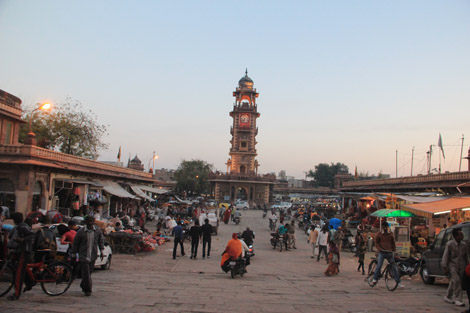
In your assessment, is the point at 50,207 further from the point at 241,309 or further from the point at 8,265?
the point at 241,309

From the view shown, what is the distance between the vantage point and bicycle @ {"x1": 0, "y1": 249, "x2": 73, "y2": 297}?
294 inches

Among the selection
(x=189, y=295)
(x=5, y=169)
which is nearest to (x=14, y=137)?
(x=5, y=169)

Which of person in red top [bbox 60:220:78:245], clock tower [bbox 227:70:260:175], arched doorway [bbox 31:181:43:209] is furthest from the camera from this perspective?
clock tower [bbox 227:70:260:175]

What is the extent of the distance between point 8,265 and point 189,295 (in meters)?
3.35

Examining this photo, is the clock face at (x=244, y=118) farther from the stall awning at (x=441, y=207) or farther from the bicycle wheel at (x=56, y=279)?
the bicycle wheel at (x=56, y=279)

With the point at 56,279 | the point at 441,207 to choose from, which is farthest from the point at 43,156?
the point at 441,207

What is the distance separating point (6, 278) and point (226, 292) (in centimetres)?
423

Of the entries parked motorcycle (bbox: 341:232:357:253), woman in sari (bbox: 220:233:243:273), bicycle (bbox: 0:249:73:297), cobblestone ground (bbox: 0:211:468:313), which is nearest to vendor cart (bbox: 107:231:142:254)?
cobblestone ground (bbox: 0:211:468:313)

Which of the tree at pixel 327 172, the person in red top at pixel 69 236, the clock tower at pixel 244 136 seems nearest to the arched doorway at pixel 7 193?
the person in red top at pixel 69 236

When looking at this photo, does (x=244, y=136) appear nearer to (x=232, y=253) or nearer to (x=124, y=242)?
(x=124, y=242)

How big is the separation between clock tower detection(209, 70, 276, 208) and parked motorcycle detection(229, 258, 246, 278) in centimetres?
6092

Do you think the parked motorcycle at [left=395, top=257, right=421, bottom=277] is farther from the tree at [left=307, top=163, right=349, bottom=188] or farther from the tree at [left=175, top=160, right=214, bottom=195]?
the tree at [left=307, top=163, right=349, bottom=188]

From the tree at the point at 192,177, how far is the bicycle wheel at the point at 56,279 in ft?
241

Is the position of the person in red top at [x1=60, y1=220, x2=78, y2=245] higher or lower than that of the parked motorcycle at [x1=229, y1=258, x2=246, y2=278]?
higher
